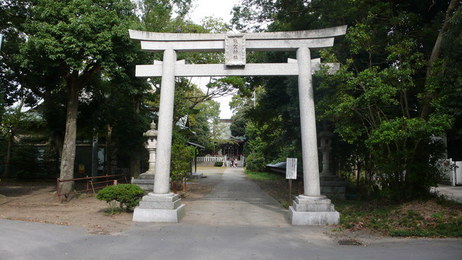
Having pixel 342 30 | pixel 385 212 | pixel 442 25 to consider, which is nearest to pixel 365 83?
pixel 342 30

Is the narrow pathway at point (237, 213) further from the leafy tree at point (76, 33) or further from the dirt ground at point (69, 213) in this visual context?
the leafy tree at point (76, 33)

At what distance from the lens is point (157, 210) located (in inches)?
335

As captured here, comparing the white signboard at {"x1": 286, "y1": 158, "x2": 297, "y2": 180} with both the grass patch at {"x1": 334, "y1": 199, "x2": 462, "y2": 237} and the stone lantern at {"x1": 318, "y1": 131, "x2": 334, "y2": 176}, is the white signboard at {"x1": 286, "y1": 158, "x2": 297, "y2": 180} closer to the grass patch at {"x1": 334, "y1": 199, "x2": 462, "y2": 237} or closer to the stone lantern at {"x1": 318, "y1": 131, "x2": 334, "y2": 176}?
the grass patch at {"x1": 334, "y1": 199, "x2": 462, "y2": 237}

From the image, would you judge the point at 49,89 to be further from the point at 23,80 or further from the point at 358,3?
the point at 358,3

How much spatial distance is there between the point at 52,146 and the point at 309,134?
21.3 m

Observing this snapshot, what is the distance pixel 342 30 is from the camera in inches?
355

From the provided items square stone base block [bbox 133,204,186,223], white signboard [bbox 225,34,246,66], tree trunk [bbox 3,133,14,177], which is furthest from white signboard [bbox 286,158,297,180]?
tree trunk [bbox 3,133,14,177]

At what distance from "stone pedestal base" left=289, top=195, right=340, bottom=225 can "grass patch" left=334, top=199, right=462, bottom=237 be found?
1.14 feet

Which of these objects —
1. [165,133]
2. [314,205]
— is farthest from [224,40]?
[314,205]

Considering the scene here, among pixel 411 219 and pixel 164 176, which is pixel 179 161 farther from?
pixel 411 219

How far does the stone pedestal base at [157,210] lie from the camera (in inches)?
335

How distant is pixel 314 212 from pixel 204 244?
3.32 meters

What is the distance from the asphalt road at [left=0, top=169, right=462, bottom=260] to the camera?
5688 mm

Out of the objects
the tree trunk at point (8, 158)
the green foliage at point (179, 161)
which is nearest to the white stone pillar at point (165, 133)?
the green foliage at point (179, 161)
